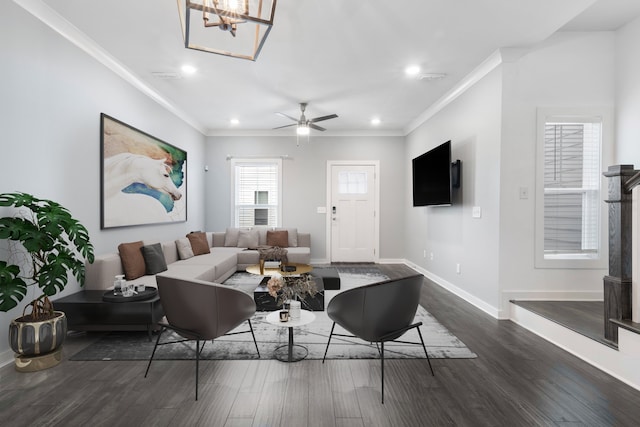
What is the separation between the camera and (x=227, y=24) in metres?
2.02

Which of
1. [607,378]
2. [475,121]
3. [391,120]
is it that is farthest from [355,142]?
[607,378]

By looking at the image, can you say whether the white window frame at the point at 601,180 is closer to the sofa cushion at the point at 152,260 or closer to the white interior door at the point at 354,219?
the white interior door at the point at 354,219

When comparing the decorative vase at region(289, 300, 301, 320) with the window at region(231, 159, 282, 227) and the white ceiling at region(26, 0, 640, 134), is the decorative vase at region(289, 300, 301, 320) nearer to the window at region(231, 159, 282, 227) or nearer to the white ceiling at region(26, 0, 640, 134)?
the white ceiling at region(26, 0, 640, 134)

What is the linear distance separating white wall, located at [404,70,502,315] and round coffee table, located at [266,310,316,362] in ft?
7.42

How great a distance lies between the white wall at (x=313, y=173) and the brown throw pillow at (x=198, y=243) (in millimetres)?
1449

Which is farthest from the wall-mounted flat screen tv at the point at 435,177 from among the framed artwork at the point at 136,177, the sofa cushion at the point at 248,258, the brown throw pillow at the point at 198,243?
the framed artwork at the point at 136,177

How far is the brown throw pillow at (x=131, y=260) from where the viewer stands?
3.42 meters

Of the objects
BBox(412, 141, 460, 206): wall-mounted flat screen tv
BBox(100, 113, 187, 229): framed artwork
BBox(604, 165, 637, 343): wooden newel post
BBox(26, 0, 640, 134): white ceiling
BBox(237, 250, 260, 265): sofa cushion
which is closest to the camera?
BBox(604, 165, 637, 343): wooden newel post

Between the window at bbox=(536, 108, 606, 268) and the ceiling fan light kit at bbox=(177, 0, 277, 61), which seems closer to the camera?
the ceiling fan light kit at bbox=(177, 0, 277, 61)

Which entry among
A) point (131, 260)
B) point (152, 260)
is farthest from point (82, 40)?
point (152, 260)

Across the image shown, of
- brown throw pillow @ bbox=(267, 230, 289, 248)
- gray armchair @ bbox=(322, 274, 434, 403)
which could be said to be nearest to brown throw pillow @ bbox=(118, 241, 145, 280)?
gray armchair @ bbox=(322, 274, 434, 403)

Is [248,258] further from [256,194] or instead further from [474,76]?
[474,76]

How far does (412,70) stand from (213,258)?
3859 mm

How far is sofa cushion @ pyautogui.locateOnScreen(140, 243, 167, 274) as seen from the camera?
3729 mm
